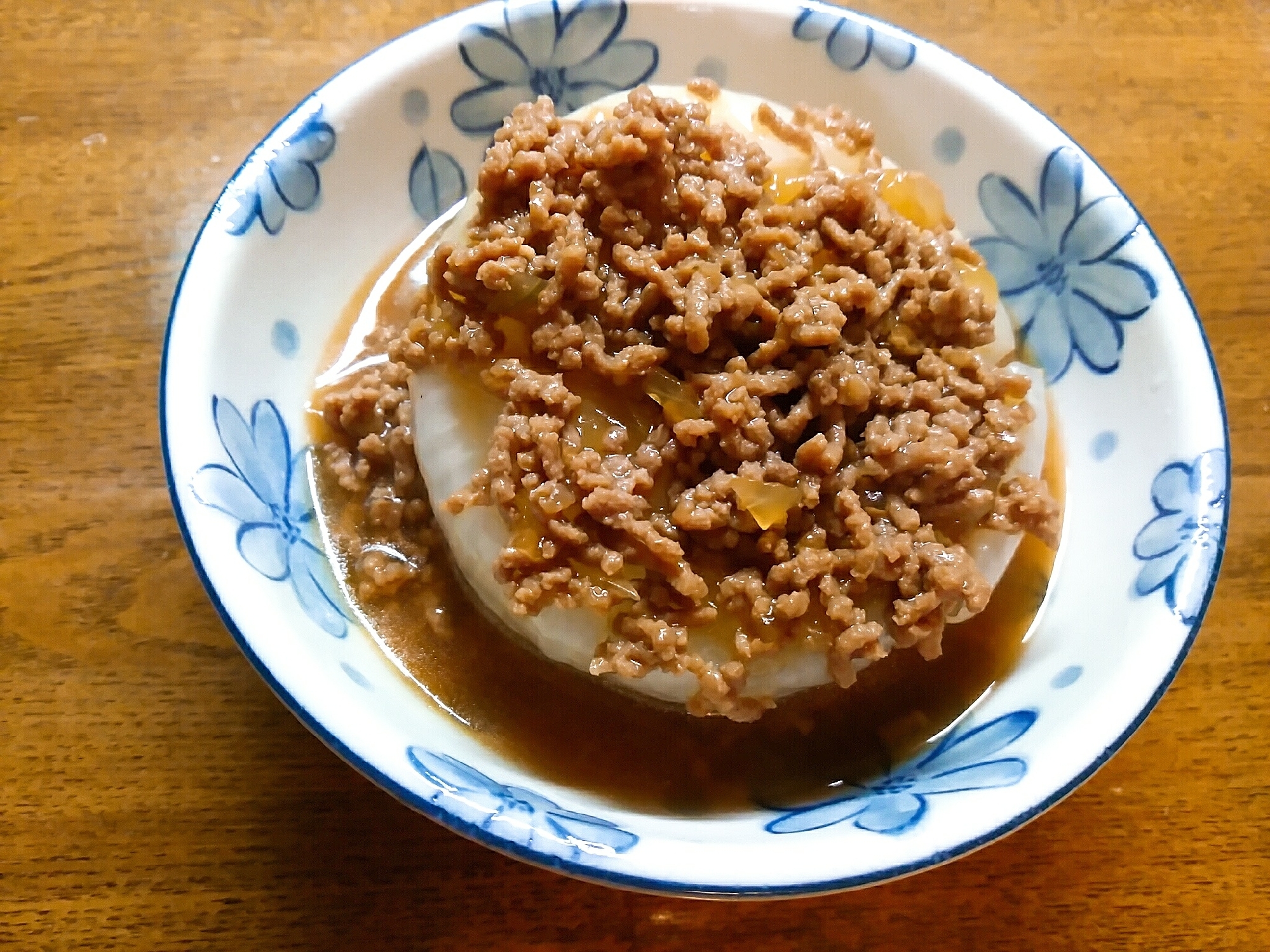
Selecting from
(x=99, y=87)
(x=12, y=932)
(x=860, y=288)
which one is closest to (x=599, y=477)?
(x=860, y=288)

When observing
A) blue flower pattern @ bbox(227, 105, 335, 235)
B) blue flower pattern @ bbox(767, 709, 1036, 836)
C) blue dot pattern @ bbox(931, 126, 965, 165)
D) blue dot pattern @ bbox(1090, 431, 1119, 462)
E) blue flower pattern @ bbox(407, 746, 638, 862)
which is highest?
blue dot pattern @ bbox(931, 126, 965, 165)

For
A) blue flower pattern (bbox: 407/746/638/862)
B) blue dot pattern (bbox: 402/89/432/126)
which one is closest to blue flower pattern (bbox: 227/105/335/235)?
blue dot pattern (bbox: 402/89/432/126)

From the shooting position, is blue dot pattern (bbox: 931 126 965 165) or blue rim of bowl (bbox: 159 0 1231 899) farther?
blue dot pattern (bbox: 931 126 965 165)

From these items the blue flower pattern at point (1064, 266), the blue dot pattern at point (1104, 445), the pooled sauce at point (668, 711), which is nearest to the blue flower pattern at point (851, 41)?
the blue flower pattern at point (1064, 266)

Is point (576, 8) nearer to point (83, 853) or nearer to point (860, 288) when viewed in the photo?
point (860, 288)

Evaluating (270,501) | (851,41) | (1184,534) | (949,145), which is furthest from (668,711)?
(851,41)

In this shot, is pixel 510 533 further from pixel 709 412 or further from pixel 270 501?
pixel 270 501

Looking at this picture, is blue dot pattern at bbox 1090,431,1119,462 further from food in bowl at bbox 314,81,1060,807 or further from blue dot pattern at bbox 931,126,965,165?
blue dot pattern at bbox 931,126,965,165

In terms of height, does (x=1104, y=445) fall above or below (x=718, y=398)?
above
